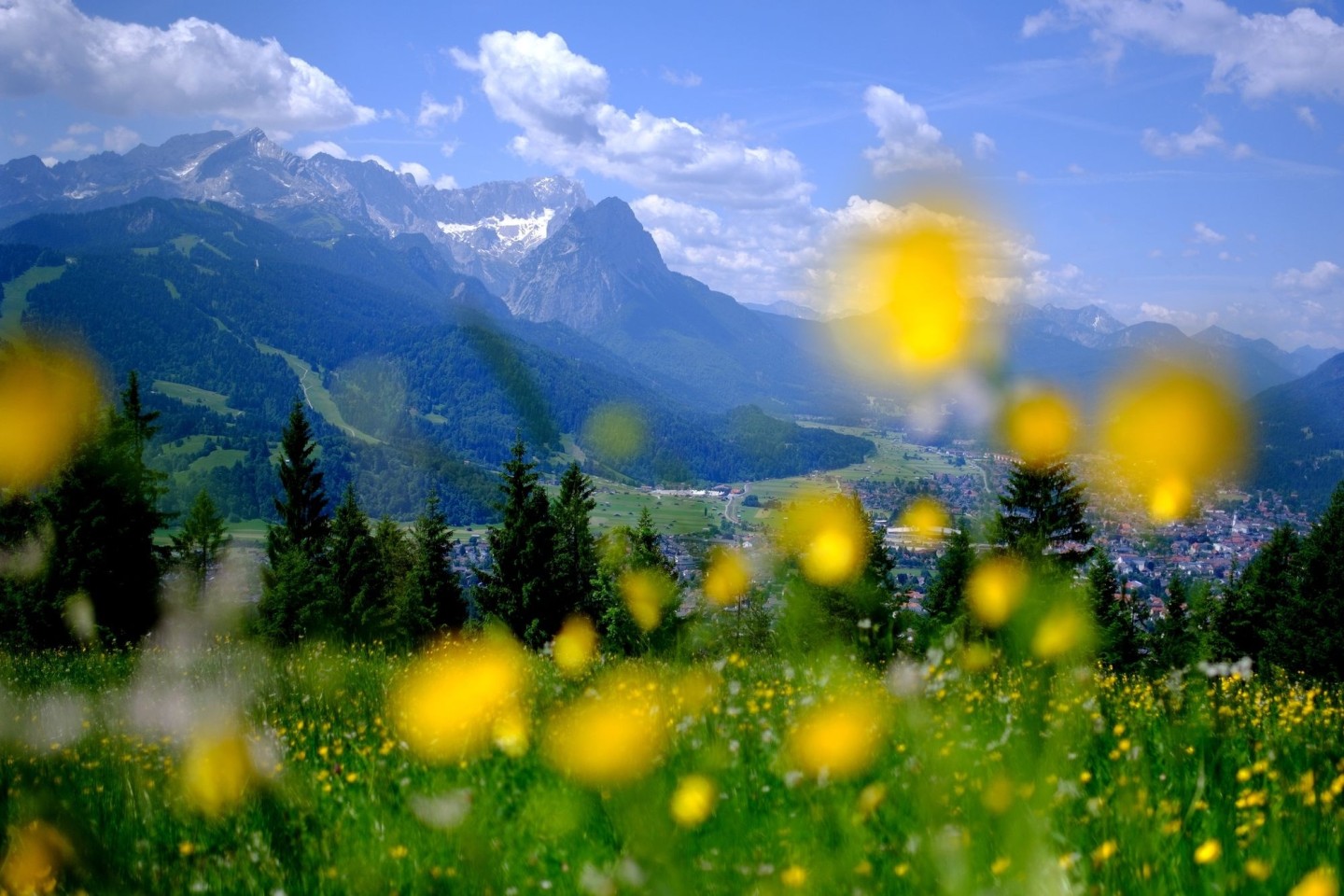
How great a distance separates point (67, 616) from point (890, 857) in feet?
104

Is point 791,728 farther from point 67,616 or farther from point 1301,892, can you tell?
point 67,616

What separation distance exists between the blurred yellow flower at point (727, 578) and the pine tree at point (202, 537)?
36.6m

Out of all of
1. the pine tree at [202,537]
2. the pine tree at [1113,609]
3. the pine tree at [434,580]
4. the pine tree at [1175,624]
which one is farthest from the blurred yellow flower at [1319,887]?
the pine tree at [202,537]

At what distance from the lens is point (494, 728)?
490 centimetres

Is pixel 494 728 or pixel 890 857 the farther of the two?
pixel 494 728

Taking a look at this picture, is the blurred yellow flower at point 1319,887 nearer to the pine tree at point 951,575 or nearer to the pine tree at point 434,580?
the pine tree at point 951,575

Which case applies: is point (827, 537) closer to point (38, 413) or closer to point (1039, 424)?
point (1039, 424)

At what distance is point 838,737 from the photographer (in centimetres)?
428

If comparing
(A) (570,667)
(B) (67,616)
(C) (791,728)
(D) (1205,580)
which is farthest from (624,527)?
(C) (791,728)

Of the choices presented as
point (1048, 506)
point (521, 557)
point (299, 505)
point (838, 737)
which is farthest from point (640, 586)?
point (838, 737)

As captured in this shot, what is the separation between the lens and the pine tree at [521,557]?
126 ft

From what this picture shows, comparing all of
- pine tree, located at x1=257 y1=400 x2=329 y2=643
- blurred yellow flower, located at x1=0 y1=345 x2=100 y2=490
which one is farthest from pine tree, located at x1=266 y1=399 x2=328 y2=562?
blurred yellow flower, located at x1=0 y1=345 x2=100 y2=490

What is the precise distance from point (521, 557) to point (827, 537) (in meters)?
13.8

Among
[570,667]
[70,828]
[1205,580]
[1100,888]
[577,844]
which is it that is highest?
[1100,888]
